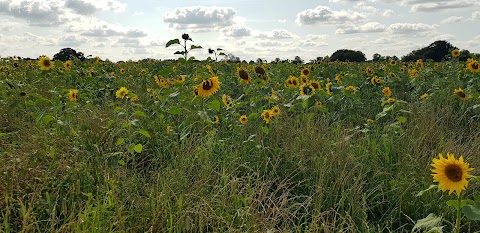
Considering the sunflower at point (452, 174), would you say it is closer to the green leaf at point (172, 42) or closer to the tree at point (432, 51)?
the green leaf at point (172, 42)

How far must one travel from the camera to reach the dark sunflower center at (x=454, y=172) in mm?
1769

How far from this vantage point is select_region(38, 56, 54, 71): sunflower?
4.85 metres

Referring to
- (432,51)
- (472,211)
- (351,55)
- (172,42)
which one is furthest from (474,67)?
(351,55)

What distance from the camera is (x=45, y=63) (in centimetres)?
490

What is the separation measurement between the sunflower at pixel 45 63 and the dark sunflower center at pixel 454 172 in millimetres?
4295

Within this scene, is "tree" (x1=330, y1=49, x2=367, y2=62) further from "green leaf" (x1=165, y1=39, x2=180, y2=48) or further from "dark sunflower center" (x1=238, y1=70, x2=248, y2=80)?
"green leaf" (x1=165, y1=39, x2=180, y2=48)

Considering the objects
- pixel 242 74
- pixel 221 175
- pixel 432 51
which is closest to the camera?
pixel 221 175

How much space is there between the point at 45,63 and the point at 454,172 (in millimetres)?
4373

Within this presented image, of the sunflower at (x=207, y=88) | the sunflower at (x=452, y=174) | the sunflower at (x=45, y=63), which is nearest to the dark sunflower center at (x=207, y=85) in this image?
the sunflower at (x=207, y=88)

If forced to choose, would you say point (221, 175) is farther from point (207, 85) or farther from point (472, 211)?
point (472, 211)

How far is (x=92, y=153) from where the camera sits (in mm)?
2906

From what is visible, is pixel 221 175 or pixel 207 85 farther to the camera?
pixel 207 85

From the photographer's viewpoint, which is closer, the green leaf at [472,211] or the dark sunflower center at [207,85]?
the green leaf at [472,211]

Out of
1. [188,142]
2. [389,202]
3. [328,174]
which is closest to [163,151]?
[188,142]
